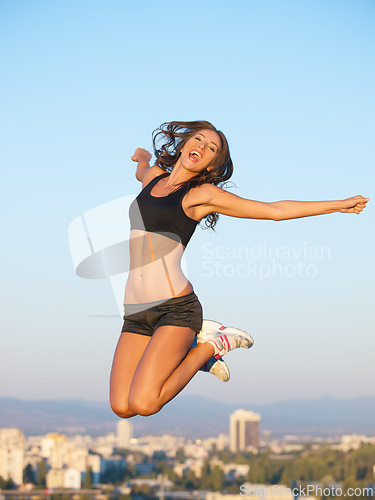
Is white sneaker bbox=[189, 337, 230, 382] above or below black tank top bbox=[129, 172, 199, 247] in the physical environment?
below

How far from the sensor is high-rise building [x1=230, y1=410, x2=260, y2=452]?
3850 cm

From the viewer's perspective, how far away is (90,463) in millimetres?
43438

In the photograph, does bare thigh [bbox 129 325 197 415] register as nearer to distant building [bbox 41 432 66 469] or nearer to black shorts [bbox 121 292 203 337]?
black shorts [bbox 121 292 203 337]

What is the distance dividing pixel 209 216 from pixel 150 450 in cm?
4021

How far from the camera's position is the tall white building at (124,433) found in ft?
141

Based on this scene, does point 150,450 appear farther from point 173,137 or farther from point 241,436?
point 173,137

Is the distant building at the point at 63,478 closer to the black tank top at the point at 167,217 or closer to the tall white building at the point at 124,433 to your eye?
the tall white building at the point at 124,433

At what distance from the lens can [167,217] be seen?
480 cm

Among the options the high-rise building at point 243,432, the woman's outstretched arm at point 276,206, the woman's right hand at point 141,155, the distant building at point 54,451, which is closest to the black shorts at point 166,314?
the woman's outstretched arm at point 276,206

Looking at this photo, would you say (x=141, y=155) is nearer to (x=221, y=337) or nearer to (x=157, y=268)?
(x=157, y=268)

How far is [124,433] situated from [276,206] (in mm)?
41860

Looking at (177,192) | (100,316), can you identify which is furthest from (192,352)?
(177,192)

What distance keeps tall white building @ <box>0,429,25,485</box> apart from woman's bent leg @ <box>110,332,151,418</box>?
39.1 m

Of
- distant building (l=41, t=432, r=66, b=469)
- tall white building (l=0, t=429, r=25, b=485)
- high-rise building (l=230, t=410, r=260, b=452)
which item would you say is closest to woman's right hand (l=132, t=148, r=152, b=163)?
high-rise building (l=230, t=410, r=260, b=452)
